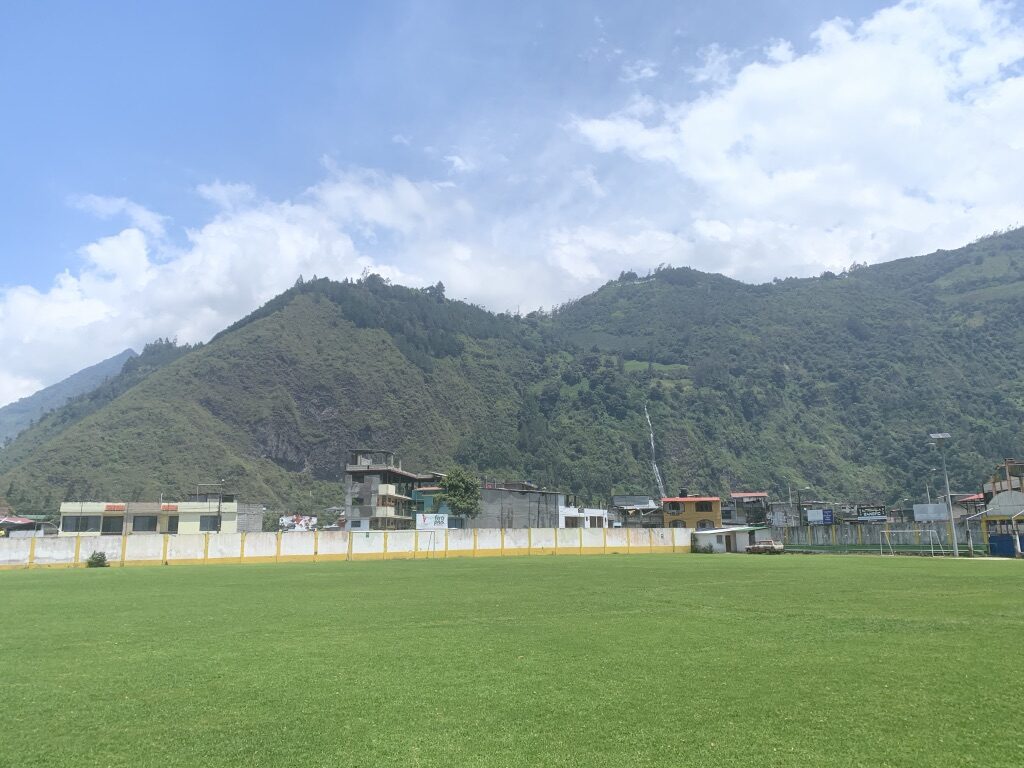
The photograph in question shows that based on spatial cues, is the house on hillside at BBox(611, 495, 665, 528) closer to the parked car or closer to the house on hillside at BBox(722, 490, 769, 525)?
the house on hillside at BBox(722, 490, 769, 525)

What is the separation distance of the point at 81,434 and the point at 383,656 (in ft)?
503

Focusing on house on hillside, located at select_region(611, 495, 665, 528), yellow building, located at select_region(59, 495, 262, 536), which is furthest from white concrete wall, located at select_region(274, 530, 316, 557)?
house on hillside, located at select_region(611, 495, 665, 528)

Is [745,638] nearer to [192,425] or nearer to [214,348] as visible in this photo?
[192,425]

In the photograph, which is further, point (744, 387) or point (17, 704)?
point (744, 387)

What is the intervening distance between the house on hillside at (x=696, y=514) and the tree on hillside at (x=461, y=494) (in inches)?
987

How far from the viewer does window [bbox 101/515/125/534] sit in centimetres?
7712

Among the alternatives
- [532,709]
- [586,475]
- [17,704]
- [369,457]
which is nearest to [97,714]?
[17,704]

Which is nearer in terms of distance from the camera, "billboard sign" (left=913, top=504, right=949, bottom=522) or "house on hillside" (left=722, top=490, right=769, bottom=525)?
"billboard sign" (left=913, top=504, right=949, bottom=522)

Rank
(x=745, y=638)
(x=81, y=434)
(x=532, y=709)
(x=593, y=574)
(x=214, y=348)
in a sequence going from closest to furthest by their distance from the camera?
(x=532, y=709)
(x=745, y=638)
(x=593, y=574)
(x=81, y=434)
(x=214, y=348)

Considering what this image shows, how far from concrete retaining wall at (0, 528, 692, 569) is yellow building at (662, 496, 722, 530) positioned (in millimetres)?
31171

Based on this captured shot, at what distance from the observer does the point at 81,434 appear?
139 m

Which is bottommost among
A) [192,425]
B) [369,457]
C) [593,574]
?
[593,574]

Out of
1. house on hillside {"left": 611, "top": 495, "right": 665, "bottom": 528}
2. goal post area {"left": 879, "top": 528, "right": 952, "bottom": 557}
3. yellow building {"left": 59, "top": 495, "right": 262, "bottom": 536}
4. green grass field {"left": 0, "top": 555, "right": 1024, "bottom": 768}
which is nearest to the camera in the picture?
green grass field {"left": 0, "top": 555, "right": 1024, "bottom": 768}

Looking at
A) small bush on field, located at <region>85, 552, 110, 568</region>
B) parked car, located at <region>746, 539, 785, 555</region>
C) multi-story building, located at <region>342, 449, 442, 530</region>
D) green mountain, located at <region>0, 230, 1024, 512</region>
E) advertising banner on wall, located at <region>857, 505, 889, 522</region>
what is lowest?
parked car, located at <region>746, 539, 785, 555</region>
